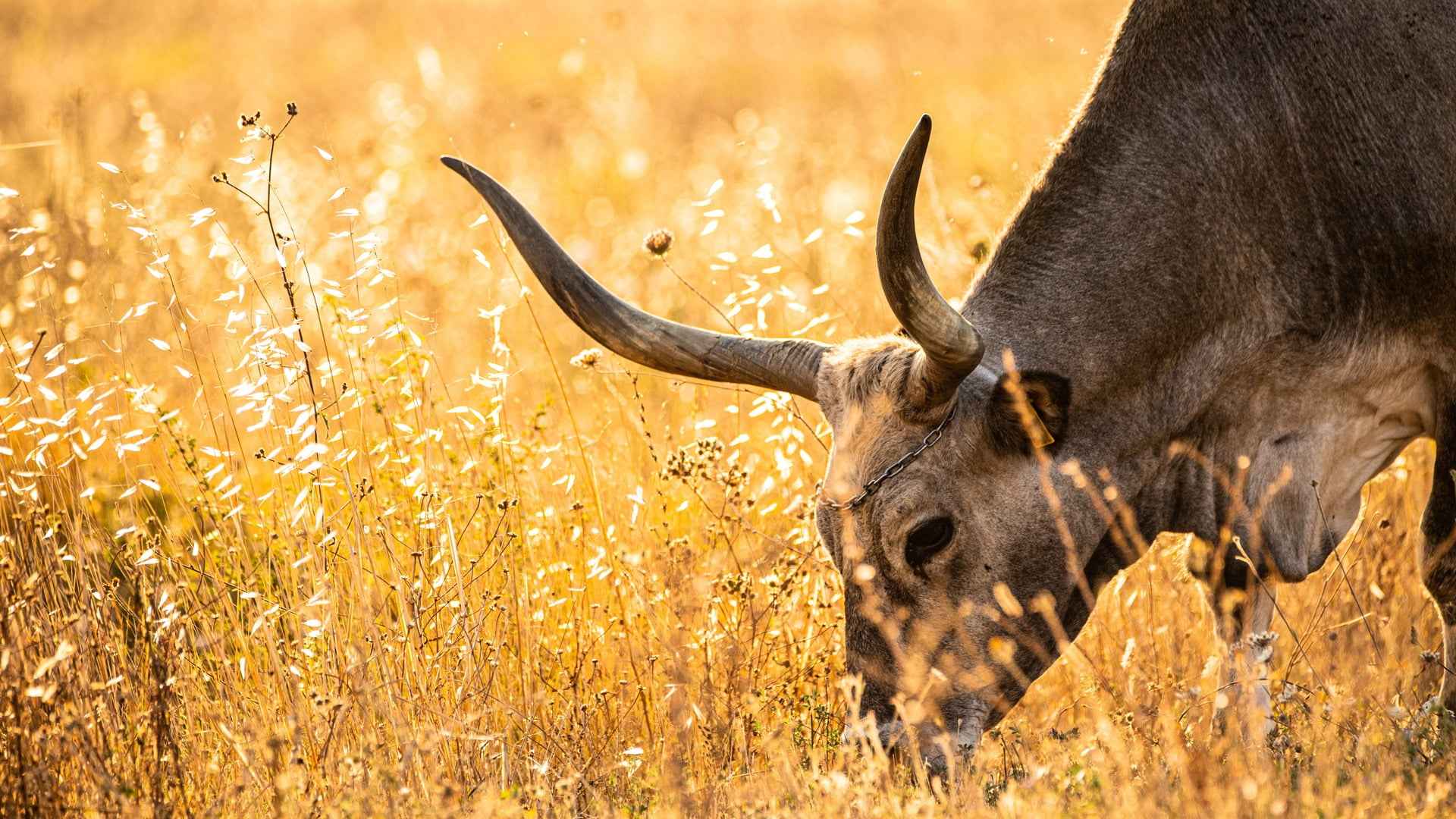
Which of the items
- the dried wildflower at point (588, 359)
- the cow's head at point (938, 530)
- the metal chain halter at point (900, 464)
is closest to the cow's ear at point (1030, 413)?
the cow's head at point (938, 530)

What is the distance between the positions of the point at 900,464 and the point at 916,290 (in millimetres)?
548

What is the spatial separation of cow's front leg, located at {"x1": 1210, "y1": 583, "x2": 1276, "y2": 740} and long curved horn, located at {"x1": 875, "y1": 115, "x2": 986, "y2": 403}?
1.11m

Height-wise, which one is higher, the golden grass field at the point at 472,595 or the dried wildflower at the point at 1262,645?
the golden grass field at the point at 472,595

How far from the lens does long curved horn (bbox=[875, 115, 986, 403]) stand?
12.5 feet

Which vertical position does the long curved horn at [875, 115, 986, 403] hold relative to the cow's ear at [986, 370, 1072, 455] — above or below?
above

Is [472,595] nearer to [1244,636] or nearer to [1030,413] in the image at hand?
[1030,413]

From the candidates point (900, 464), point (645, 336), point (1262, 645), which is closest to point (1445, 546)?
point (1262, 645)

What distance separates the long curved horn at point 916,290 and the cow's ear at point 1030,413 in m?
0.17

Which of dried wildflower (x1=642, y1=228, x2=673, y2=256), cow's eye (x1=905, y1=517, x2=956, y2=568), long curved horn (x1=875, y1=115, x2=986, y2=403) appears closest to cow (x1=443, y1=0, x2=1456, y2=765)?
cow's eye (x1=905, y1=517, x2=956, y2=568)

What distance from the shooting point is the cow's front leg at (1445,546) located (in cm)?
473

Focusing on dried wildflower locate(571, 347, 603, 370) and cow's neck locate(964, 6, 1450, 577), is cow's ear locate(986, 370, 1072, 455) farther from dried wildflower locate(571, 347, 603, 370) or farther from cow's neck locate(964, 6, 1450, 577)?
dried wildflower locate(571, 347, 603, 370)

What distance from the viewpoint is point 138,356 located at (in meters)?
7.42

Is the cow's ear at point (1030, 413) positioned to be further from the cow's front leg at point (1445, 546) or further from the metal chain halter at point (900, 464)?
the cow's front leg at point (1445, 546)

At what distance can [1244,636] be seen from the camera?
464 cm
